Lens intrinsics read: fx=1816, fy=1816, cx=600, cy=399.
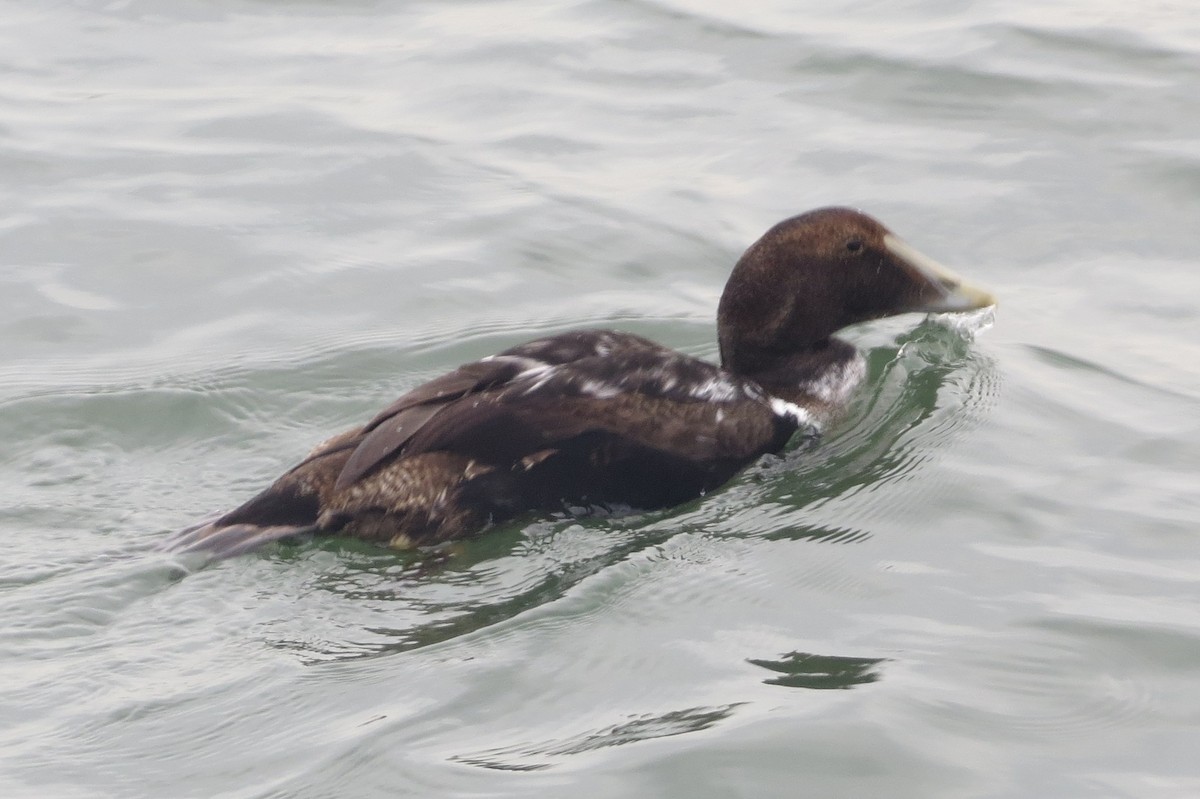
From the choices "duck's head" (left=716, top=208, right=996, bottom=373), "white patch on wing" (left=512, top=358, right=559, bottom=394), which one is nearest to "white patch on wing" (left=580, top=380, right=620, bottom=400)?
"white patch on wing" (left=512, top=358, right=559, bottom=394)

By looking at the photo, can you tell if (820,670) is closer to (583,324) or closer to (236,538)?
(236,538)

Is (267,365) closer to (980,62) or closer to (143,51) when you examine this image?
(143,51)

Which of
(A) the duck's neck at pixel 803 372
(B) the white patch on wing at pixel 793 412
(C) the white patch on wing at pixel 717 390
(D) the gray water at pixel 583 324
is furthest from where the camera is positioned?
(A) the duck's neck at pixel 803 372

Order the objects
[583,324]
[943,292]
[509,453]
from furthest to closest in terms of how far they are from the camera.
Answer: [583,324] < [943,292] < [509,453]

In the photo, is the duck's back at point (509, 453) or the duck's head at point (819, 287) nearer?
the duck's back at point (509, 453)

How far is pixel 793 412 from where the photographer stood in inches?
240

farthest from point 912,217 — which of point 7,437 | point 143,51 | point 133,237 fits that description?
point 143,51

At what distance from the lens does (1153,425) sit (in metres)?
6.33

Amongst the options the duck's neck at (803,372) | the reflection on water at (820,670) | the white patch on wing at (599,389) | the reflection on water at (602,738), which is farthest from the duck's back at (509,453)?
the reflection on water at (602,738)

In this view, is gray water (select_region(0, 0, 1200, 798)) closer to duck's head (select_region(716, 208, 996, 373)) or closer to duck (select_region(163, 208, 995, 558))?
duck (select_region(163, 208, 995, 558))

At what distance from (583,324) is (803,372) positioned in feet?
4.21

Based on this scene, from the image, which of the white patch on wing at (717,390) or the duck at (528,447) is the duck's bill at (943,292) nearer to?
the duck at (528,447)

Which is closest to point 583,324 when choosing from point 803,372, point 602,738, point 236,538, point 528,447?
point 803,372

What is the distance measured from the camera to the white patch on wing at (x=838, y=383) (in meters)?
6.23
